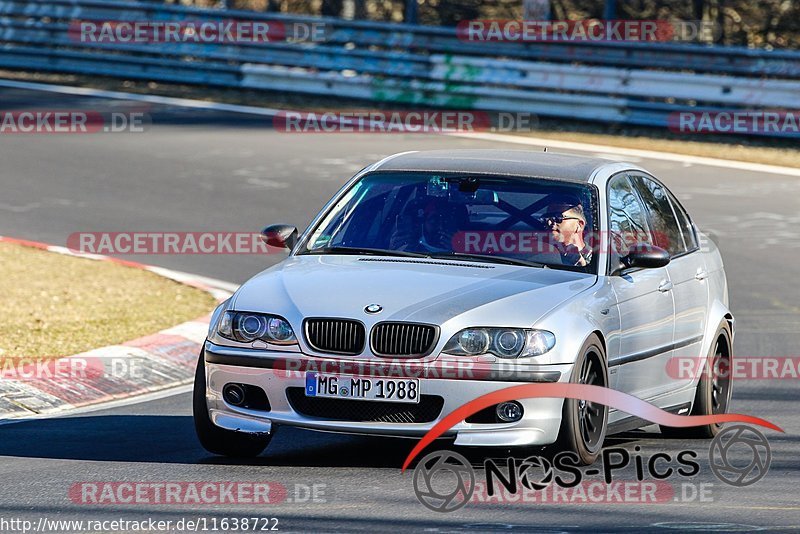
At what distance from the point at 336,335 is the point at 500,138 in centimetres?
1377

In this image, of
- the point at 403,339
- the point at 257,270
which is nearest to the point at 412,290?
the point at 403,339

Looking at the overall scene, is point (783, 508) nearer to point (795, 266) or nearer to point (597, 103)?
point (795, 266)

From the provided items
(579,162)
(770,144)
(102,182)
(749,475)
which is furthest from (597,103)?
(749,475)

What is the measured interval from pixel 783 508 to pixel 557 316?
1253mm

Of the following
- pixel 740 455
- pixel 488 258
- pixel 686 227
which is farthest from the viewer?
pixel 686 227

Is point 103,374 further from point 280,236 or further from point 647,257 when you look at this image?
point 647,257

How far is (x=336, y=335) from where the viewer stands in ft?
22.1

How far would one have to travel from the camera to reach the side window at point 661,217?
838cm

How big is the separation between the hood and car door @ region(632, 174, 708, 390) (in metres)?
0.95

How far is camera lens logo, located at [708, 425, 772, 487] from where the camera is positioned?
7.03 metres

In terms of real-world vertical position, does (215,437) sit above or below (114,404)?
above

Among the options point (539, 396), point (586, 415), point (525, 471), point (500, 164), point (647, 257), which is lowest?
point (525, 471)

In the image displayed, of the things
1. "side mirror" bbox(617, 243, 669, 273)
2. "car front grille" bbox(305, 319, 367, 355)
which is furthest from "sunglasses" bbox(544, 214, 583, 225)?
"car front grille" bbox(305, 319, 367, 355)

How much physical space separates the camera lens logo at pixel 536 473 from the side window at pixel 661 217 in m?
1.72
